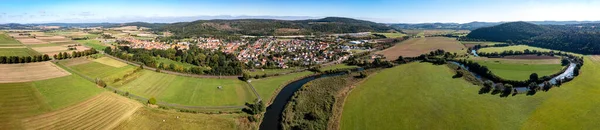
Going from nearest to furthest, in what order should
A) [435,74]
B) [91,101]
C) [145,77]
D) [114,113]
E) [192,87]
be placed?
[114,113], [91,101], [192,87], [145,77], [435,74]

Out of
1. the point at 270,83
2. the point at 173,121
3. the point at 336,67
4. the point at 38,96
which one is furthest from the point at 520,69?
the point at 38,96

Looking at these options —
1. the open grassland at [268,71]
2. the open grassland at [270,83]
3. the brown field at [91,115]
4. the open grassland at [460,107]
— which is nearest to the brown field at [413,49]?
the open grassland at [268,71]

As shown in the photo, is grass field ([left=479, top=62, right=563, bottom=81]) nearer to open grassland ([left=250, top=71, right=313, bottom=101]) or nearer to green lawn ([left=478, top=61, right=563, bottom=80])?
green lawn ([left=478, top=61, right=563, bottom=80])

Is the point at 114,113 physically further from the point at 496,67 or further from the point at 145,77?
the point at 496,67

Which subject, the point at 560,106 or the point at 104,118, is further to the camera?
the point at 560,106

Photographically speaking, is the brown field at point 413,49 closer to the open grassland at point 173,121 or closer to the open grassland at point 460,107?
the open grassland at point 460,107

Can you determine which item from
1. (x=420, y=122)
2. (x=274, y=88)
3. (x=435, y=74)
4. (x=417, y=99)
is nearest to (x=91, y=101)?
(x=274, y=88)
